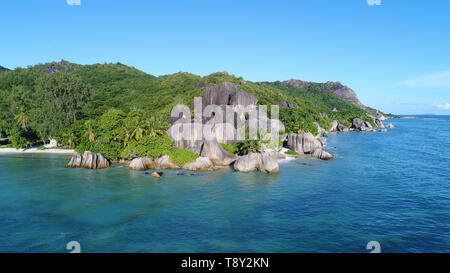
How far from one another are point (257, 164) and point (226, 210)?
1723 centimetres

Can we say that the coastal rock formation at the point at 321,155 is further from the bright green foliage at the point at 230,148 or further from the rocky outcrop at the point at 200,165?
the rocky outcrop at the point at 200,165

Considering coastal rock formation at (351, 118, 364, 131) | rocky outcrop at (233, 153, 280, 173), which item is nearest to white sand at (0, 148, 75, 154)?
rocky outcrop at (233, 153, 280, 173)

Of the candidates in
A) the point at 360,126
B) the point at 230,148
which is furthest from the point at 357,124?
the point at 230,148

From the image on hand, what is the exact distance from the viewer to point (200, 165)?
4184 cm

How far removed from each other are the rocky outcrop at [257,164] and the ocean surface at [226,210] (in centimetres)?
170

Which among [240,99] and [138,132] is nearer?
[138,132]

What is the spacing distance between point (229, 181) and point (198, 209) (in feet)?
34.8

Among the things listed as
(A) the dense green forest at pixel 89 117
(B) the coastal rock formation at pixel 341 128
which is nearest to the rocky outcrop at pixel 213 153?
(A) the dense green forest at pixel 89 117

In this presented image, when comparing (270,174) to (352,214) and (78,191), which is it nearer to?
(352,214)

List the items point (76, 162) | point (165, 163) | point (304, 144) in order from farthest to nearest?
point (304, 144) → point (76, 162) → point (165, 163)

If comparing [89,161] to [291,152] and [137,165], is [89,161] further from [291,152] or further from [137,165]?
[291,152]

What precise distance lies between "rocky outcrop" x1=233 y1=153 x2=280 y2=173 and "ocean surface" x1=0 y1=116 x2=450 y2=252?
1695 mm

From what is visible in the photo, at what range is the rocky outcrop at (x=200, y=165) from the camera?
137 ft
